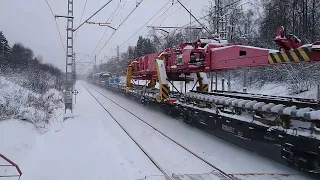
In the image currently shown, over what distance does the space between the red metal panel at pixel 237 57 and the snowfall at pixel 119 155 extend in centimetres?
245

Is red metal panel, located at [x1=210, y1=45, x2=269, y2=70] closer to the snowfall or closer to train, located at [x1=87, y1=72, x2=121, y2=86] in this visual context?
the snowfall

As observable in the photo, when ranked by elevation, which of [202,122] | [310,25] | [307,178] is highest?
[310,25]

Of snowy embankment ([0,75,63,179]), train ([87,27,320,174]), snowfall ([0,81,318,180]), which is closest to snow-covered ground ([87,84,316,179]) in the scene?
snowfall ([0,81,318,180])

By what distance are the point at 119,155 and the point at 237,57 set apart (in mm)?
4017

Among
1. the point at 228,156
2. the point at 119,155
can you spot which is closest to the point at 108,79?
the point at 119,155

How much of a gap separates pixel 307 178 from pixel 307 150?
1068 mm

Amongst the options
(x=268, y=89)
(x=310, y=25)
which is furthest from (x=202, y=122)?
(x=310, y=25)

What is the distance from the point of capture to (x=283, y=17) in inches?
1315

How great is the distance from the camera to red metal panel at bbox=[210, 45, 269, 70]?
6703mm

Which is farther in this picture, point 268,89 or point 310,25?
point 310,25

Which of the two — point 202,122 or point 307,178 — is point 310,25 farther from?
point 307,178

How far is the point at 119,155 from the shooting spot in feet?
26.0

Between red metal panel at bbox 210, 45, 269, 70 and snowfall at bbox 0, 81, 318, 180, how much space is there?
245cm

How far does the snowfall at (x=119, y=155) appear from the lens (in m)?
6.55
